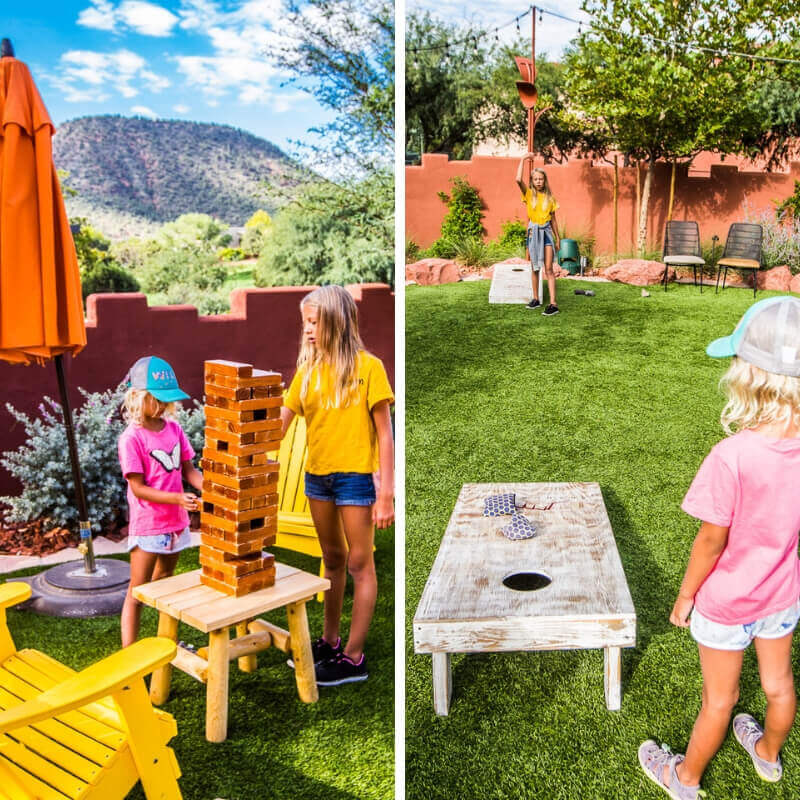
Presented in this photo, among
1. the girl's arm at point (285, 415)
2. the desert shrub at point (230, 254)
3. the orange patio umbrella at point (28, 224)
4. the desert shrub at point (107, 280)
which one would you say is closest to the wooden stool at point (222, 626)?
the girl's arm at point (285, 415)

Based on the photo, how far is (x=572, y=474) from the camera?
3068mm

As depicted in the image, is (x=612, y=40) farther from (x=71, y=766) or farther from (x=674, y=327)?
(x=71, y=766)

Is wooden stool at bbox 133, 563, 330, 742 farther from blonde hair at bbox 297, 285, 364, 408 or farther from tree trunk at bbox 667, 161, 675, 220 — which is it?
tree trunk at bbox 667, 161, 675, 220

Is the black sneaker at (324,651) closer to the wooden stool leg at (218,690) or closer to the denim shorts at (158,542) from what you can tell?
the wooden stool leg at (218,690)

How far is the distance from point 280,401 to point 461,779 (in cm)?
145

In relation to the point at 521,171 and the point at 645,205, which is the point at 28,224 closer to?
the point at 521,171

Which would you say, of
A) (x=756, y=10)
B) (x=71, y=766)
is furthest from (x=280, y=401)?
(x=756, y=10)

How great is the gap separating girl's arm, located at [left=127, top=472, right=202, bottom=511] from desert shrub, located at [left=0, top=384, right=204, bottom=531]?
2.01m

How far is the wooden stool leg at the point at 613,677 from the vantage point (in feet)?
8.71

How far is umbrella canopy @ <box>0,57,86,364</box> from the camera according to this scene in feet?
12.3

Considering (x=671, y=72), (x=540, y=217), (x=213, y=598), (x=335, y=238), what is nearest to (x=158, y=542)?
(x=213, y=598)

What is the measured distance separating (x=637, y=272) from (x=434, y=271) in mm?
711

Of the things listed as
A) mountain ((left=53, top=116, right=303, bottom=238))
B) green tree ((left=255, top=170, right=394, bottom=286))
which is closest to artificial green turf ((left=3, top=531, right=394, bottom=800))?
green tree ((left=255, top=170, right=394, bottom=286))

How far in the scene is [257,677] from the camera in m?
3.61
